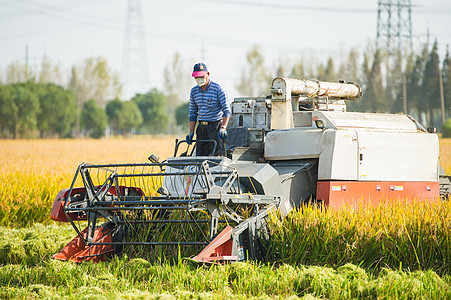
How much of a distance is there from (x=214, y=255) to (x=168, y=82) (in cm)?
7180

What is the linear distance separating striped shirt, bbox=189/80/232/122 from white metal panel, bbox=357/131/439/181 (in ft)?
6.47

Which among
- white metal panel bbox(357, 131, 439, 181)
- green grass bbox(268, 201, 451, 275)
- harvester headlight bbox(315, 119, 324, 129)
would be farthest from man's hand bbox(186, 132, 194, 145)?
white metal panel bbox(357, 131, 439, 181)

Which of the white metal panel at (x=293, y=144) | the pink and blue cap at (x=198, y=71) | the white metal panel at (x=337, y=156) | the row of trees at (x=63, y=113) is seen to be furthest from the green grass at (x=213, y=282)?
Result: the row of trees at (x=63, y=113)

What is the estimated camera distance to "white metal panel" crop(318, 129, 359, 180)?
7.74 meters

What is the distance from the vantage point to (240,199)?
6.46m

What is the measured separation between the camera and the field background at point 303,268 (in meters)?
5.36

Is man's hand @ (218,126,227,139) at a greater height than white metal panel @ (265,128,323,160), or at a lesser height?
greater

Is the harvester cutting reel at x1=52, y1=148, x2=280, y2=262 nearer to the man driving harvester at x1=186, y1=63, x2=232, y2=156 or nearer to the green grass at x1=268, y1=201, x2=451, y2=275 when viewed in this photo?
the green grass at x1=268, y1=201, x2=451, y2=275

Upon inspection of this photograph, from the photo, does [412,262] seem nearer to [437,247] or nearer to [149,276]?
[437,247]

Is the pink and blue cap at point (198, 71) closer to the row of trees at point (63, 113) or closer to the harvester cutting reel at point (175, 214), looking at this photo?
the harvester cutting reel at point (175, 214)

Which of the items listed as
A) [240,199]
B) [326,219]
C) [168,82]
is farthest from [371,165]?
[168,82]

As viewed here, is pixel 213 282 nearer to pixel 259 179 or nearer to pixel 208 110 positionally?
pixel 259 179

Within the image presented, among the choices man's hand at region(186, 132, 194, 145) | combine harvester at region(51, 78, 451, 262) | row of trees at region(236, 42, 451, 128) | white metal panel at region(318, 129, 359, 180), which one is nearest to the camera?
combine harvester at region(51, 78, 451, 262)

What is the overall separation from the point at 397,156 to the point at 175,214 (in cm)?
331
